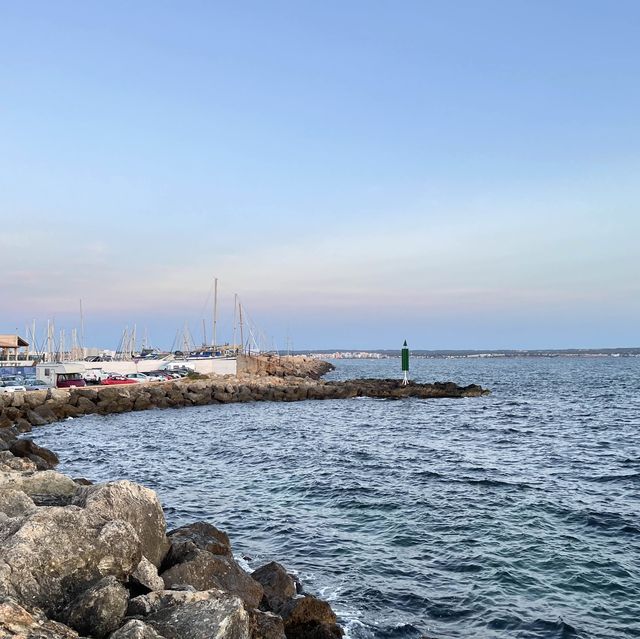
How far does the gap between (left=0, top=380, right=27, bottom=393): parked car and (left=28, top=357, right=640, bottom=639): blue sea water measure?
404 inches

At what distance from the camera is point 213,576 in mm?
8594

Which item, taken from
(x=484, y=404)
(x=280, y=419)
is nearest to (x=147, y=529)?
(x=280, y=419)

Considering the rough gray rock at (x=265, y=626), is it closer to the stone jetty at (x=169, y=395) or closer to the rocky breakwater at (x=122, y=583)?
the rocky breakwater at (x=122, y=583)

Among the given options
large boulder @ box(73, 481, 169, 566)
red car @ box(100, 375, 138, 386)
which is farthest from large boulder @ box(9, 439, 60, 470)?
red car @ box(100, 375, 138, 386)

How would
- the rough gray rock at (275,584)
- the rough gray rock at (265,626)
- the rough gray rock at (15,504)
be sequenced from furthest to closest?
the rough gray rock at (275,584) → the rough gray rock at (15,504) → the rough gray rock at (265,626)

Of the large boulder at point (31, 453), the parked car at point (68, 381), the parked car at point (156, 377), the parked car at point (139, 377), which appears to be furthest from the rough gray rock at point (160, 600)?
the parked car at point (156, 377)

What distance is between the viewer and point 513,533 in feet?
45.6

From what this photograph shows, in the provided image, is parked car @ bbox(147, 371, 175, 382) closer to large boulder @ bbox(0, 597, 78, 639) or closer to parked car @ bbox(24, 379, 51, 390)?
parked car @ bbox(24, 379, 51, 390)

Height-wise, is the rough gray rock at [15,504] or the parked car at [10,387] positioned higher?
the rough gray rock at [15,504]

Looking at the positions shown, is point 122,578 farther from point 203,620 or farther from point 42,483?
point 42,483

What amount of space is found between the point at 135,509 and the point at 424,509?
9.43 m

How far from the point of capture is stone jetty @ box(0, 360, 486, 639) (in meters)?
6.02

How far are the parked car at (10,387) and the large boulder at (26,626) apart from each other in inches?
1625

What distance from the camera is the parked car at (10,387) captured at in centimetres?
4245
